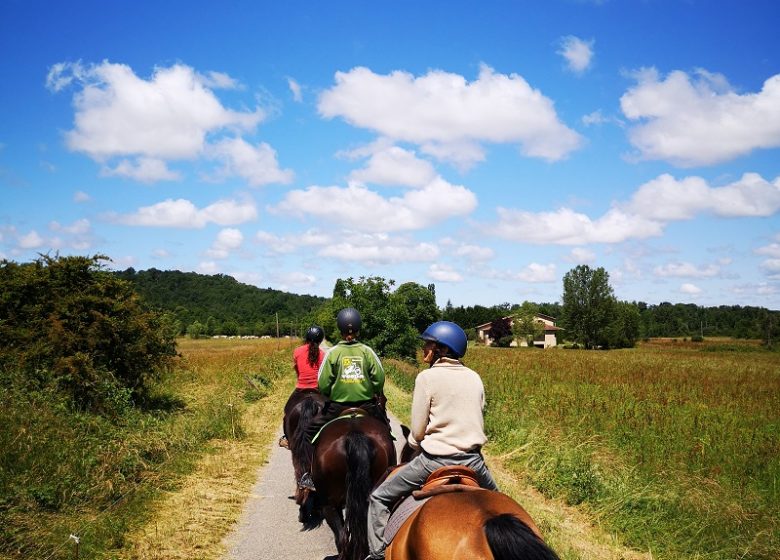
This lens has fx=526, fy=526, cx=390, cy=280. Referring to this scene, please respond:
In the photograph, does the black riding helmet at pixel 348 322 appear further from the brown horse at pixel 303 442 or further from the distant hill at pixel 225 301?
the distant hill at pixel 225 301

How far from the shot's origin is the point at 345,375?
244 inches

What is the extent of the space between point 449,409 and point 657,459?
24.5 ft

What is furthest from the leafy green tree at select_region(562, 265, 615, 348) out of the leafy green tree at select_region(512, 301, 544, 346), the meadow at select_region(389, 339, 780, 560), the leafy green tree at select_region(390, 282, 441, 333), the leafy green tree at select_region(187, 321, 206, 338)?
the meadow at select_region(389, 339, 780, 560)

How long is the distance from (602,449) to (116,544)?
8.61 m

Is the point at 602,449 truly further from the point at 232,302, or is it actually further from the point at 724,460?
the point at 232,302

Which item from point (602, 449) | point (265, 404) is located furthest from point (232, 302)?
point (602, 449)

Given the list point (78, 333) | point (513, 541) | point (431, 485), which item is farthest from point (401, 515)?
point (78, 333)

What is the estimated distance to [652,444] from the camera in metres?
10.7

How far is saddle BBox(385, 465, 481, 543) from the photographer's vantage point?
3625 millimetres

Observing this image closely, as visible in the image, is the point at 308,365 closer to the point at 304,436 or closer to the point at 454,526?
→ the point at 304,436

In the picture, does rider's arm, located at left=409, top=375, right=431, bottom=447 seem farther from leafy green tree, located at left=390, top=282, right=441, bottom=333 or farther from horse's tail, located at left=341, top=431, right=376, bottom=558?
leafy green tree, located at left=390, top=282, right=441, bottom=333

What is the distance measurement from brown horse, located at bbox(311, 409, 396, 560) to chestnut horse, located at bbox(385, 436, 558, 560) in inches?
64.5

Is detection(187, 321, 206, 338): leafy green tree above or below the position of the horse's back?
below

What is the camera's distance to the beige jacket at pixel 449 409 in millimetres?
3941
